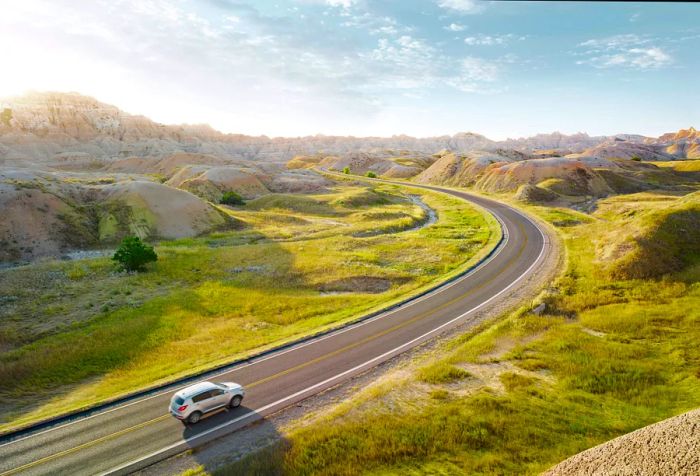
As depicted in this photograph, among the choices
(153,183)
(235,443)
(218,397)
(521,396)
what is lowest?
(235,443)

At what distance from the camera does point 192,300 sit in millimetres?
37844

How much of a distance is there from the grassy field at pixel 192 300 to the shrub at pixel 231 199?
97.6ft

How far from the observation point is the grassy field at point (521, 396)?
14.8 meters

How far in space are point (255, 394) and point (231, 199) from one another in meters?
80.7

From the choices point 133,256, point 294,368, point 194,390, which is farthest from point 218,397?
point 133,256

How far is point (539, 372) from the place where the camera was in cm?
2177

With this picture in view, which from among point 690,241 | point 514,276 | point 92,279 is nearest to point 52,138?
point 92,279

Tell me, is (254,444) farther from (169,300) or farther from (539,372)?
(169,300)

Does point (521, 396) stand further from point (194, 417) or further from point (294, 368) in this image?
point (194, 417)

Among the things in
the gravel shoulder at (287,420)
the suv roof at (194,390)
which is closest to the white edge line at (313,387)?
the gravel shoulder at (287,420)

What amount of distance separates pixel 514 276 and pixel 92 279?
46108mm

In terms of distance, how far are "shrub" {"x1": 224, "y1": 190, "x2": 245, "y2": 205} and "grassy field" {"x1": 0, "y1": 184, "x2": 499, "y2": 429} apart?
1171 inches

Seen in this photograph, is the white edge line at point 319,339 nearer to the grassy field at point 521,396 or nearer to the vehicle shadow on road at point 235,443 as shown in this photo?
the vehicle shadow on road at point 235,443

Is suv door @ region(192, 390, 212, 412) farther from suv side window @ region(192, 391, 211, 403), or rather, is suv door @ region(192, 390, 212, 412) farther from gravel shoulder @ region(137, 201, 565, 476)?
gravel shoulder @ region(137, 201, 565, 476)
